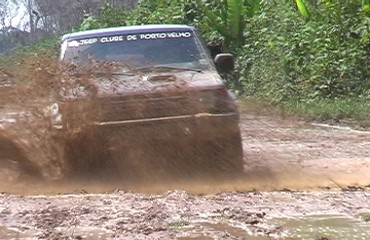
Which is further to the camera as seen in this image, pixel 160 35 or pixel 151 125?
pixel 160 35

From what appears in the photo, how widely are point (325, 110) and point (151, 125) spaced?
5.92 m

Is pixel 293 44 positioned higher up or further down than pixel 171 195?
further down

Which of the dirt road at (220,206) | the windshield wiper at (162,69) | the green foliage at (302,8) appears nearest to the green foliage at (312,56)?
the green foliage at (302,8)

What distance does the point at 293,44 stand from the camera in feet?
45.4

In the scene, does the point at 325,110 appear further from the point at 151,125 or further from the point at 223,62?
the point at 151,125

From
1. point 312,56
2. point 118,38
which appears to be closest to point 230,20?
point 312,56

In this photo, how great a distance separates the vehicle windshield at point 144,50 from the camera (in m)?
6.76

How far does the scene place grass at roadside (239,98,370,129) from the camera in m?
10.4

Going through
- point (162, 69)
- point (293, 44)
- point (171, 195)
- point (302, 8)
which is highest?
point (162, 69)

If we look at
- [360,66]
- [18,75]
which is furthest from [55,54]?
[360,66]

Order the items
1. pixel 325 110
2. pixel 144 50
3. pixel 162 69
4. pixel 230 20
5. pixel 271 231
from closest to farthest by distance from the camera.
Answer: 1. pixel 271 231
2. pixel 162 69
3. pixel 144 50
4. pixel 325 110
5. pixel 230 20

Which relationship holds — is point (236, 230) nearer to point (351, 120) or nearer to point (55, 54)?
point (55, 54)

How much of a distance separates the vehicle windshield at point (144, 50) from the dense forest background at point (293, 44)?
4.55 metres

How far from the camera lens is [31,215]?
15.9 feet
